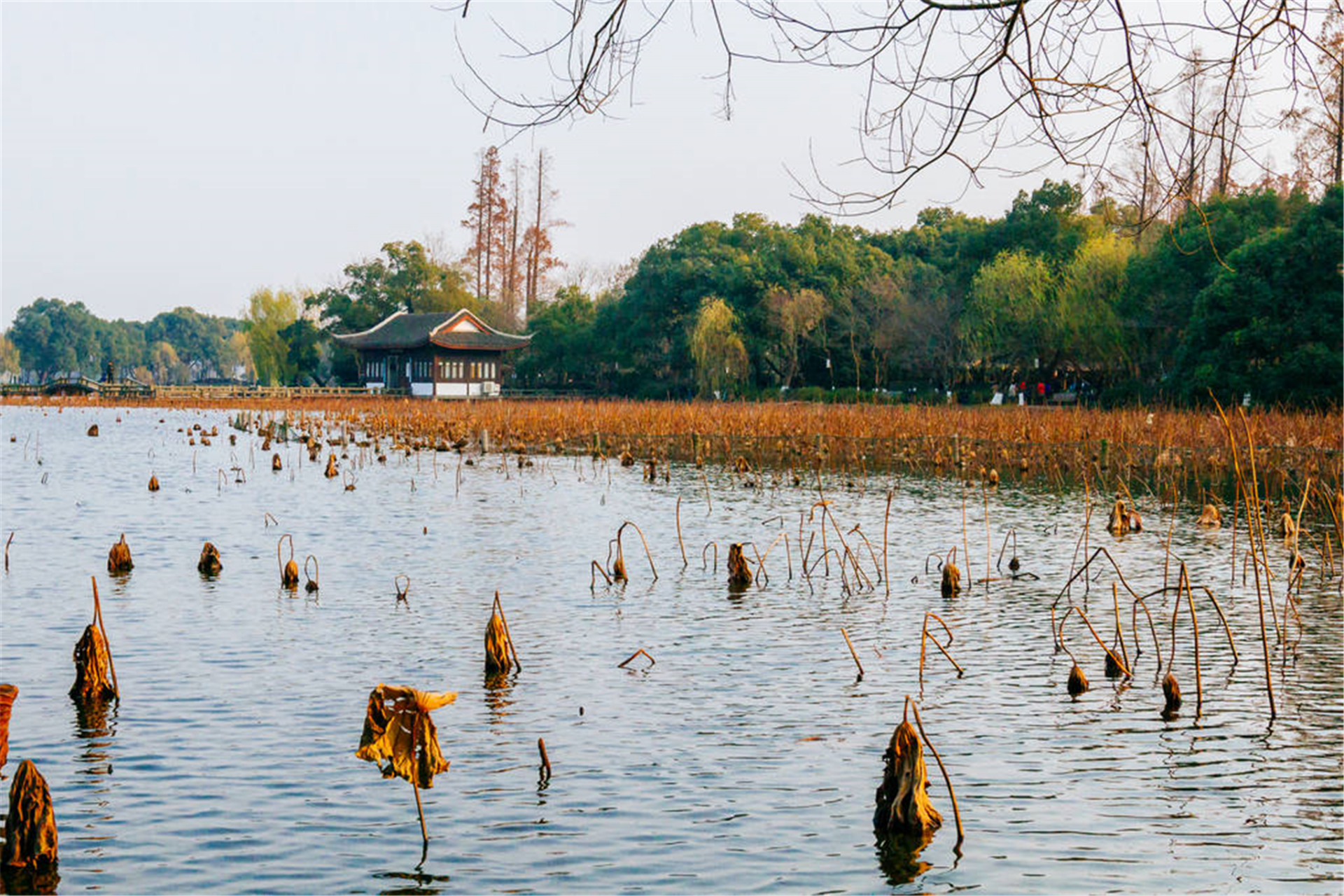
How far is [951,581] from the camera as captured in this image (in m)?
11.5

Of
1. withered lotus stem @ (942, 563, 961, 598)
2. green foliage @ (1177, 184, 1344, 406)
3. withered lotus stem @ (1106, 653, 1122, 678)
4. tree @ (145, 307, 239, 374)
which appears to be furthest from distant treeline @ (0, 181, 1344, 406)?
tree @ (145, 307, 239, 374)

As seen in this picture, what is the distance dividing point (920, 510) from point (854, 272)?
124 feet

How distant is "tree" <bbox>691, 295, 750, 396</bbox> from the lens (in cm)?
5291

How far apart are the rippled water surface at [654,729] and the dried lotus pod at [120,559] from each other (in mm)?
196

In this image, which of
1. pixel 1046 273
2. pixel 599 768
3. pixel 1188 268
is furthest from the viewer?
pixel 1046 273

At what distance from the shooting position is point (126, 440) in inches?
1422

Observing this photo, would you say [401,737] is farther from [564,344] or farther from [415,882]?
[564,344]

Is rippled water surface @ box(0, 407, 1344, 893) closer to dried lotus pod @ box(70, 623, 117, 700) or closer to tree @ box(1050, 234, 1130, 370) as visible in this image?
dried lotus pod @ box(70, 623, 117, 700)

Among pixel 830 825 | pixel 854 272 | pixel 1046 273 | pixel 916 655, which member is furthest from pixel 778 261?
pixel 830 825

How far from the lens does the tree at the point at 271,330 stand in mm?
76875

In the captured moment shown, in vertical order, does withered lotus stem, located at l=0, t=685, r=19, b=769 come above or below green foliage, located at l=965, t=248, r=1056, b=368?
below

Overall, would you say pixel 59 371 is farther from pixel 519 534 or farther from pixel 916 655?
pixel 916 655

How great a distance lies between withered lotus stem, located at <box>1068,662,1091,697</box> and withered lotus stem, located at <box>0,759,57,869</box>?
560 centimetres

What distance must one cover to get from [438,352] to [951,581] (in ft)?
186
